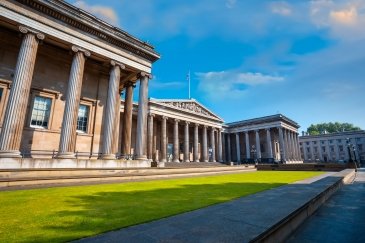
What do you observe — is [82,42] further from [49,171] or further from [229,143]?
[229,143]

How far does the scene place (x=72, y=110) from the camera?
1543 cm

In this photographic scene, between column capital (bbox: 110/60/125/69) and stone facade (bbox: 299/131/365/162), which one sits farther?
stone facade (bbox: 299/131/365/162)

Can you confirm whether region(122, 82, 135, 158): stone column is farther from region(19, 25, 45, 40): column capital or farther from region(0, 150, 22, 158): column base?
region(19, 25, 45, 40): column capital

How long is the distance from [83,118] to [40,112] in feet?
11.4

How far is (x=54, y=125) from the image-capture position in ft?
57.3

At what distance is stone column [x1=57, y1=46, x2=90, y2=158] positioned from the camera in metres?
14.7

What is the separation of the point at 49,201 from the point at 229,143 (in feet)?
214

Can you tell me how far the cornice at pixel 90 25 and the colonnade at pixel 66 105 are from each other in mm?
1843

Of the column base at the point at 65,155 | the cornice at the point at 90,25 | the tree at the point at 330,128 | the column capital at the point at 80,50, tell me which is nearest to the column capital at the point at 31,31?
the cornice at the point at 90,25

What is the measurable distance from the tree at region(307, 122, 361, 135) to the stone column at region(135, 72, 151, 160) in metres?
118

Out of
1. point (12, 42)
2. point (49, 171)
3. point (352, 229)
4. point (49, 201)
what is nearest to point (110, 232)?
point (49, 201)

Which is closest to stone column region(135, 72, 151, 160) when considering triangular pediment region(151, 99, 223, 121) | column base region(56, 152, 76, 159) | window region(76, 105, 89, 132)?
window region(76, 105, 89, 132)

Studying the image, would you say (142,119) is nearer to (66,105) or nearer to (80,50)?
(66,105)

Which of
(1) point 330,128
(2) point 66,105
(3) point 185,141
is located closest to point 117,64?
(2) point 66,105
